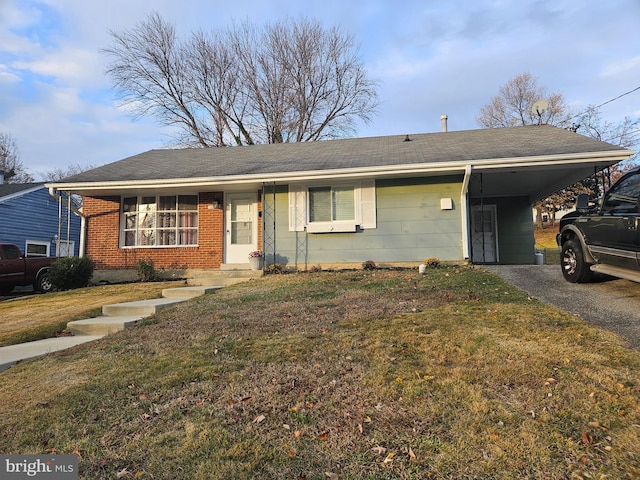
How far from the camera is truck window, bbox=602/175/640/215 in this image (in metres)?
5.18

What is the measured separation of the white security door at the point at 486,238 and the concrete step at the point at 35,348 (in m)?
11.0

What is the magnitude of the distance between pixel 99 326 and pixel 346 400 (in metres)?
4.43

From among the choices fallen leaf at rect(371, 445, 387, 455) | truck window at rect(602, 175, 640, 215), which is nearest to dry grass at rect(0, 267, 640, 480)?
fallen leaf at rect(371, 445, 387, 455)

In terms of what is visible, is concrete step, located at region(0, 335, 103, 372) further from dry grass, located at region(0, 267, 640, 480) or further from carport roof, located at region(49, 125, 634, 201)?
carport roof, located at region(49, 125, 634, 201)

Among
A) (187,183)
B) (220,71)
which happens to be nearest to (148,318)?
(187,183)

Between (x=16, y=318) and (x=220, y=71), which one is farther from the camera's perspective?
(x=220, y=71)

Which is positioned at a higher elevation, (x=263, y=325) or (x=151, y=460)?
(x=263, y=325)

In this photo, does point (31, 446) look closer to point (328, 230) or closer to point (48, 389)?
point (48, 389)

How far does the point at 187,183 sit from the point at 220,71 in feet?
57.7

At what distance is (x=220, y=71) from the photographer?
82.0 feet

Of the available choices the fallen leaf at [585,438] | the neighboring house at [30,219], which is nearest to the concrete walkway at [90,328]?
the fallen leaf at [585,438]

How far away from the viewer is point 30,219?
19.5 meters

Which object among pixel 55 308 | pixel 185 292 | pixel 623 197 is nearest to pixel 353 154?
pixel 185 292

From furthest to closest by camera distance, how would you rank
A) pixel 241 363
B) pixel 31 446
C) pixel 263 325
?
pixel 263 325 → pixel 241 363 → pixel 31 446
